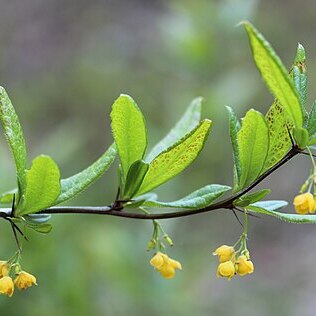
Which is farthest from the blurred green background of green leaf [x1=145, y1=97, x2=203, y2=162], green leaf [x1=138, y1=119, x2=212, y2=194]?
green leaf [x1=138, y1=119, x2=212, y2=194]

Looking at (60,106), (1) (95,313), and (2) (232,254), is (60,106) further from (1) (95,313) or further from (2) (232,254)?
(2) (232,254)

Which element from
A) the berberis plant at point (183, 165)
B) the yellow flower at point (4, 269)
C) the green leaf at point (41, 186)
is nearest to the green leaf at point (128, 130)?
the berberis plant at point (183, 165)

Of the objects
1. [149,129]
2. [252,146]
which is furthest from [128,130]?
[149,129]

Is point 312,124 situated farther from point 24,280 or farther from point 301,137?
point 24,280

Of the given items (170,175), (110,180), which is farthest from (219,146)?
(170,175)

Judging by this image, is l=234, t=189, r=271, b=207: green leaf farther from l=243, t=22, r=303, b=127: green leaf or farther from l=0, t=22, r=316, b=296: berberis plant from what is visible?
l=243, t=22, r=303, b=127: green leaf
